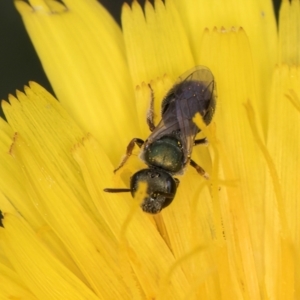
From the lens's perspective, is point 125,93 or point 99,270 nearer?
point 99,270

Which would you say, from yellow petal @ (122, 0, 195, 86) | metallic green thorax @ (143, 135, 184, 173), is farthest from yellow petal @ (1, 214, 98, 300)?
yellow petal @ (122, 0, 195, 86)

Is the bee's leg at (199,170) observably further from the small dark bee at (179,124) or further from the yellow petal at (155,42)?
the yellow petal at (155,42)

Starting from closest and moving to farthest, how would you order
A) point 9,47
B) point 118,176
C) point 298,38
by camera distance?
1. point 118,176
2. point 298,38
3. point 9,47

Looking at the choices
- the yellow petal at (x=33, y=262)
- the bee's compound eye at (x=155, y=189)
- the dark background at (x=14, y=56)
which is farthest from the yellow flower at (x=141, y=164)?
the dark background at (x=14, y=56)

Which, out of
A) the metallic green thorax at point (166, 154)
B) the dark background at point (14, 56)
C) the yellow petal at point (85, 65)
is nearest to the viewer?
the metallic green thorax at point (166, 154)

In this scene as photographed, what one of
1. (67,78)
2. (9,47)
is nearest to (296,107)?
(67,78)

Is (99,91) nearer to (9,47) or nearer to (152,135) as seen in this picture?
(152,135)

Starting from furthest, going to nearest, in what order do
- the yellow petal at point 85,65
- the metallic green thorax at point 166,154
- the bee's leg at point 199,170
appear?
the yellow petal at point 85,65 → the bee's leg at point 199,170 → the metallic green thorax at point 166,154
